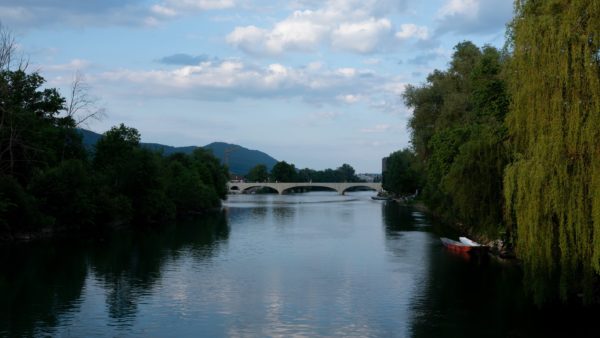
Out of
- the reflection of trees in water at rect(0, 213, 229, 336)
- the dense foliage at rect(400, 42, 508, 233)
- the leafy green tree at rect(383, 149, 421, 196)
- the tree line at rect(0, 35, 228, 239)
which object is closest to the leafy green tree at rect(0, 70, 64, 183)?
the tree line at rect(0, 35, 228, 239)

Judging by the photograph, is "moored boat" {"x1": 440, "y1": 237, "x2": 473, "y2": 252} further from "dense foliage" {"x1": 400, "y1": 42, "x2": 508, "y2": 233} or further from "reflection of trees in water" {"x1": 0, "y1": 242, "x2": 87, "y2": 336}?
"reflection of trees in water" {"x1": 0, "y1": 242, "x2": 87, "y2": 336}

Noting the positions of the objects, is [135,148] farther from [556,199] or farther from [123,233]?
[556,199]

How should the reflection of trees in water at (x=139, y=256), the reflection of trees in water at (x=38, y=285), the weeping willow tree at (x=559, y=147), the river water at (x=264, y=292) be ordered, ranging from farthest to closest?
the reflection of trees in water at (x=139, y=256) < the reflection of trees in water at (x=38, y=285) < the river water at (x=264, y=292) < the weeping willow tree at (x=559, y=147)

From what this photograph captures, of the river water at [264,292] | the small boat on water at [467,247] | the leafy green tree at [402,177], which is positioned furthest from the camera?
the leafy green tree at [402,177]

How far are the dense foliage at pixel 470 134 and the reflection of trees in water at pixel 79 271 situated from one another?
17.3m

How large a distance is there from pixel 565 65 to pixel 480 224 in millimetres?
16119

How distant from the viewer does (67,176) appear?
167 ft

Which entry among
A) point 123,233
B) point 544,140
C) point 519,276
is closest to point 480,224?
point 519,276

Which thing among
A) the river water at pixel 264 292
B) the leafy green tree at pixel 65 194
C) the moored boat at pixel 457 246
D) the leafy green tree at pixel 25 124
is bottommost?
the river water at pixel 264 292

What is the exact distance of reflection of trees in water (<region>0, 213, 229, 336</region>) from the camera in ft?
74.7

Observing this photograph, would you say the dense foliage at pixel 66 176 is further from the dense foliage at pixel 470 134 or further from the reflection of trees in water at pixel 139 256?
the dense foliage at pixel 470 134

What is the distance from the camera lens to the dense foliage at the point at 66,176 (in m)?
45.8

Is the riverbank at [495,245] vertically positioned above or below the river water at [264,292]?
above

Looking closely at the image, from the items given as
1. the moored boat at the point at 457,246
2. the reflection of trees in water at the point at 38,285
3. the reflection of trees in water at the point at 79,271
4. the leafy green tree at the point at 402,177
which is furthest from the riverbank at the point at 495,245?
the leafy green tree at the point at 402,177
